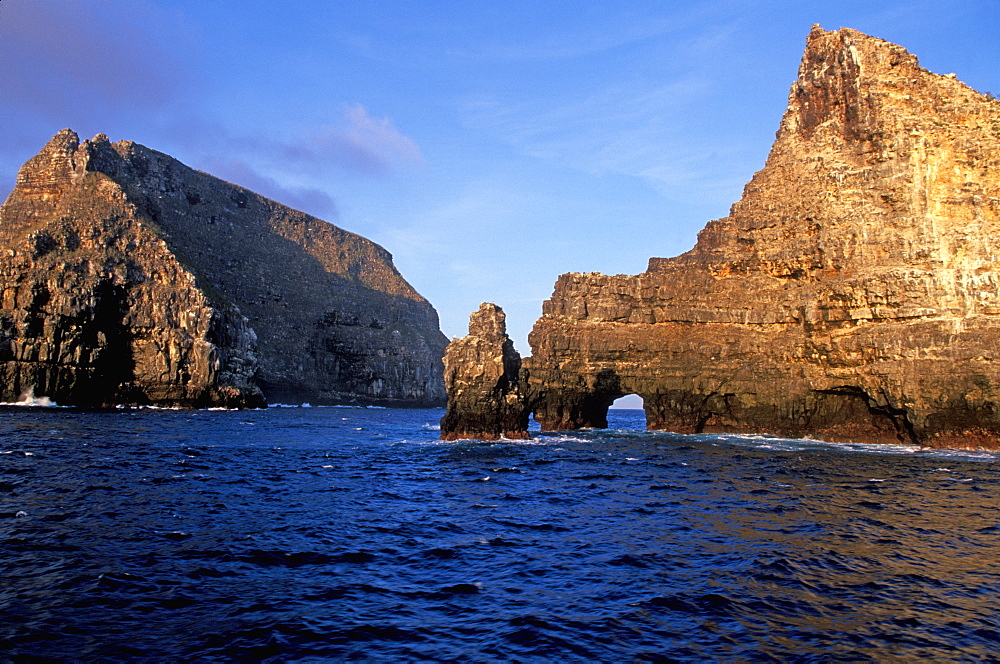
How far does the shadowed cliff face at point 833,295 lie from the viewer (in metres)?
42.2

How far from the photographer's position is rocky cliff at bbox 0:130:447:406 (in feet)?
250

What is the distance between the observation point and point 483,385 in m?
45.8

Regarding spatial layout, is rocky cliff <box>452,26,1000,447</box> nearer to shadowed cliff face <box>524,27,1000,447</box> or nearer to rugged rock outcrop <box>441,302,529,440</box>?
shadowed cliff face <box>524,27,1000,447</box>

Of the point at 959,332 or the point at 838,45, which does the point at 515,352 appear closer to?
the point at 959,332

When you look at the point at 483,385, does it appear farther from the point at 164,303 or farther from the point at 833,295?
the point at 164,303

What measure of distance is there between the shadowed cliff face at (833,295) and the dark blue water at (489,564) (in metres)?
18.4

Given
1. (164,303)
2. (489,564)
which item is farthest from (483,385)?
(164,303)

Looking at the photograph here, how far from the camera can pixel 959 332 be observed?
41281 millimetres

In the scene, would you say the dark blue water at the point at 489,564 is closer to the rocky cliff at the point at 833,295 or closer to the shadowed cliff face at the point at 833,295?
the shadowed cliff face at the point at 833,295

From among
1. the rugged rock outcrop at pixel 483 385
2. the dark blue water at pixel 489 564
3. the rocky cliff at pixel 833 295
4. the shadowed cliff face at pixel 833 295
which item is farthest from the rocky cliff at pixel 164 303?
Result: the dark blue water at pixel 489 564

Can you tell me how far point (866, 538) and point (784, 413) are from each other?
37147 millimetres

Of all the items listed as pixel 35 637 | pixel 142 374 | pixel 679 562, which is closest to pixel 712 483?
pixel 679 562

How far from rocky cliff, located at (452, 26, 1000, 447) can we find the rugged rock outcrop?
13.0 metres

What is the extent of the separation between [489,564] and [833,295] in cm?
4479
